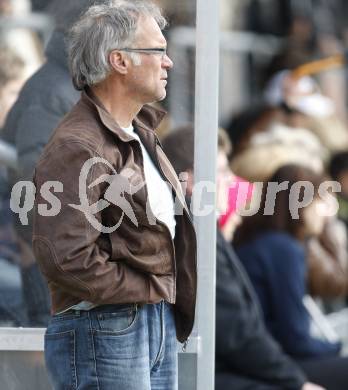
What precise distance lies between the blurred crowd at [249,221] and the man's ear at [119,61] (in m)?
0.77

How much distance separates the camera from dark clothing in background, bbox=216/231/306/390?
14.9 feet

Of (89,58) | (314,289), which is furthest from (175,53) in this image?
(314,289)

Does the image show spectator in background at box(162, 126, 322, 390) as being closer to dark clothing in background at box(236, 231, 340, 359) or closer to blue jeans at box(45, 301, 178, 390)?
dark clothing in background at box(236, 231, 340, 359)

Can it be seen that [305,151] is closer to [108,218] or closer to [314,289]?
[314,289]

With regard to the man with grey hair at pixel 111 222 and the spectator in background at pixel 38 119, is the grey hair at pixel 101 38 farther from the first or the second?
the spectator in background at pixel 38 119

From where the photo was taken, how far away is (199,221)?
3820mm

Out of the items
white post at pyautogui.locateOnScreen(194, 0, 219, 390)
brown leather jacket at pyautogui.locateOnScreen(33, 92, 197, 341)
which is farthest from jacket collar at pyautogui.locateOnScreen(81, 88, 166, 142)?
white post at pyautogui.locateOnScreen(194, 0, 219, 390)

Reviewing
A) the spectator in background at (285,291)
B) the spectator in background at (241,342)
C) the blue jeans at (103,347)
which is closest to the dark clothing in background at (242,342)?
the spectator in background at (241,342)

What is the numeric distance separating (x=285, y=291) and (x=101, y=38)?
218 cm

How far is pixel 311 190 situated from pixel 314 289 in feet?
2.84

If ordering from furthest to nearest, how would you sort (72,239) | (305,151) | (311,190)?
(305,151)
(311,190)
(72,239)

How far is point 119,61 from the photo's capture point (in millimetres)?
3145

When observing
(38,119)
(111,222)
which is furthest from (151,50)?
(38,119)

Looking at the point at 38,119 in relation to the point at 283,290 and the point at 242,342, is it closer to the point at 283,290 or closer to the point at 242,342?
the point at 242,342
